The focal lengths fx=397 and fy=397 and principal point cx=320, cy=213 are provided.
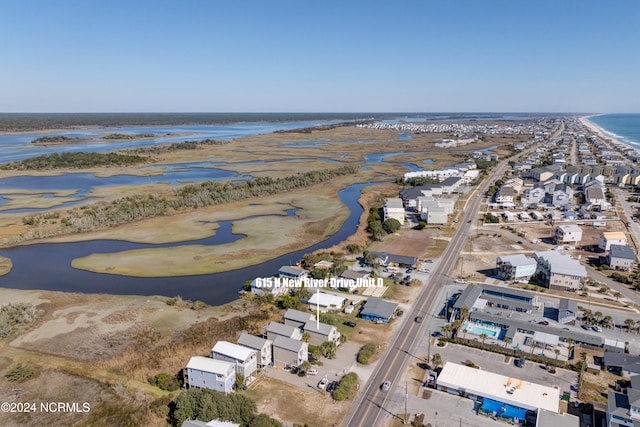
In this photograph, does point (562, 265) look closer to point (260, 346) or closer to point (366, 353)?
point (366, 353)

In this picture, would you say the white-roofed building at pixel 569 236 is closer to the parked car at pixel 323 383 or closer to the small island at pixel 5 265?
the parked car at pixel 323 383

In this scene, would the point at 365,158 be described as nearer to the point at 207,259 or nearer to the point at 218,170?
the point at 218,170

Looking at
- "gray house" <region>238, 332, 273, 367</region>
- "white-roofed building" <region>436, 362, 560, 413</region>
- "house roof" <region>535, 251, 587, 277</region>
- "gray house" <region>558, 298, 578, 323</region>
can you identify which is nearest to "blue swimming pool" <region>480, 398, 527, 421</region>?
"white-roofed building" <region>436, 362, 560, 413</region>

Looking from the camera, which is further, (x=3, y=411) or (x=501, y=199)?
(x=501, y=199)

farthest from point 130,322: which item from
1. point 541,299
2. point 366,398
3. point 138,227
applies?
point 541,299

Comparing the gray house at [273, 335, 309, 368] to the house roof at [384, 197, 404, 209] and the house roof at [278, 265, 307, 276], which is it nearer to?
the house roof at [278, 265, 307, 276]

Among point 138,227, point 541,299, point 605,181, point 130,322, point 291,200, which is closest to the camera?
point 130,322

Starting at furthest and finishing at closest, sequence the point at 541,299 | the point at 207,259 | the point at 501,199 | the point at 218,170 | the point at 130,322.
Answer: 1. the point at 218,170
2. the point at 501,199
3. the point at 207,259
4. the point at 541,299
5. the point at 130,322

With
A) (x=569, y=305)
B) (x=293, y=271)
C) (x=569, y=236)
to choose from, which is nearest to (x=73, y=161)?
(x=293, y=271)
